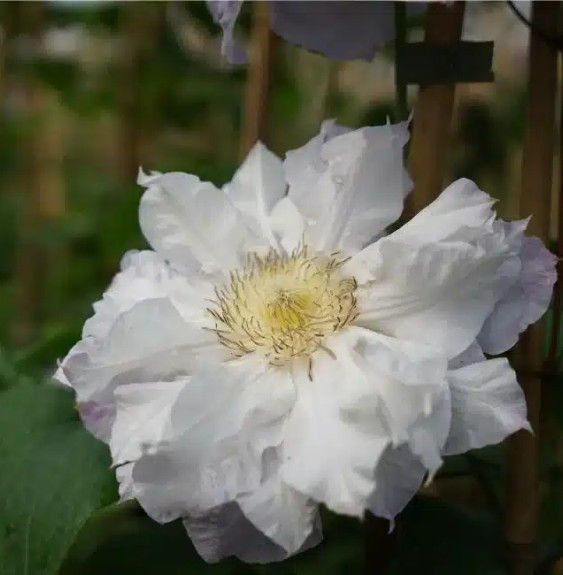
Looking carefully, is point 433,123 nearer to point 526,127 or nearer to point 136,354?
point 526,127

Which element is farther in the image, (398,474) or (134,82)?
(134,82)

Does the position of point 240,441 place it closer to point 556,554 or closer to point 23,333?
point 556,554

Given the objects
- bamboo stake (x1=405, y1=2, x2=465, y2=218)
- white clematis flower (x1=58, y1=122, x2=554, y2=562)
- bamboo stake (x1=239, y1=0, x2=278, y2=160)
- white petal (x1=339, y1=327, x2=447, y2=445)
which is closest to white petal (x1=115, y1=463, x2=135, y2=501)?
white clematis flower (x1=58, y1=122, x2=554, y2=562)

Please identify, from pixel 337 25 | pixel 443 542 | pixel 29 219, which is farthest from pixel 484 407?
pixel 29 219

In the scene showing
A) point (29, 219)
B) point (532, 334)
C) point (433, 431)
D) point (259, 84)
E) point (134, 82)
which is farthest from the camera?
point (29, 219)

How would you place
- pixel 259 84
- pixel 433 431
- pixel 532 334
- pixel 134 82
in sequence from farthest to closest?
1. pixel 134 82
2. pixel 259 84
3. pixel 532 334
4. pixel 433 431

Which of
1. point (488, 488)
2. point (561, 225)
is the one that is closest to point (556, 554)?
point (488, 488)

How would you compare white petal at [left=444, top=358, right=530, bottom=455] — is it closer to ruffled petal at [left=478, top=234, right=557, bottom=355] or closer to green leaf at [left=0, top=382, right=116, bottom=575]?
ruffled petal at [left=478, top=234, right=557, bottom=355]

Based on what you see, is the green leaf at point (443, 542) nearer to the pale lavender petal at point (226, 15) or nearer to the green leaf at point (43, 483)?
the green leaf at point (43, 483)
